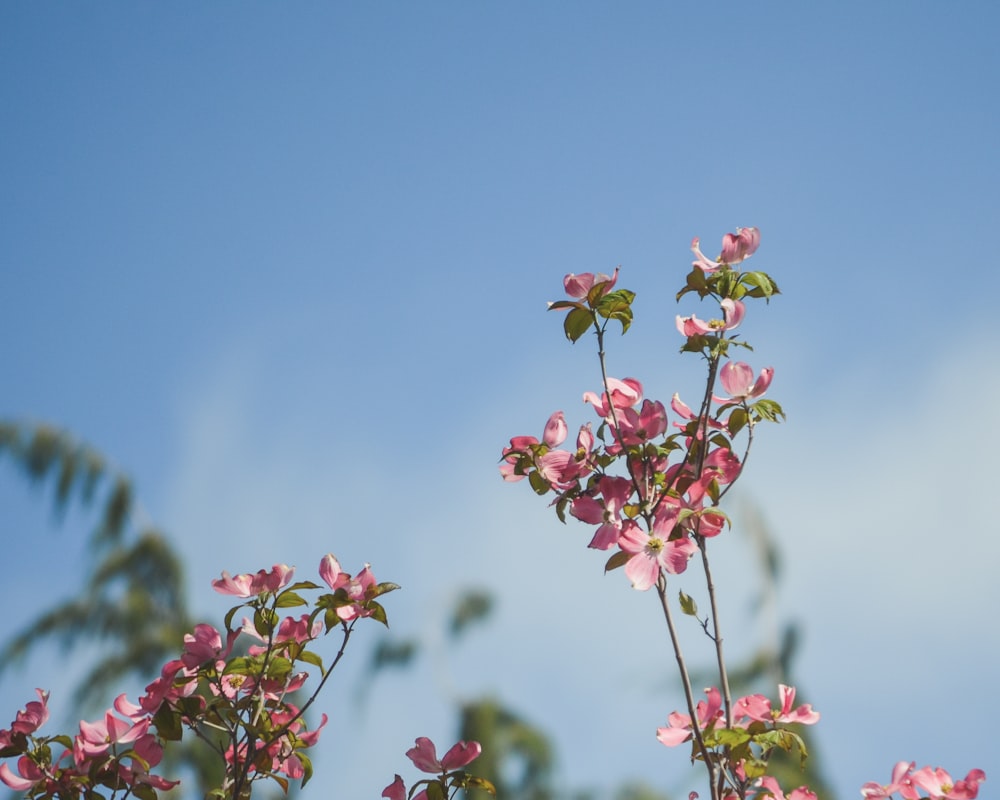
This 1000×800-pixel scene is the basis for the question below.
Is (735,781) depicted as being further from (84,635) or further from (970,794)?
(84,635)

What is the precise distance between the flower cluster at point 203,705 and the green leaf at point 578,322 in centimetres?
44

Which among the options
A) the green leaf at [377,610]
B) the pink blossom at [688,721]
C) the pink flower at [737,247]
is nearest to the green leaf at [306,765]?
the green leaf at [377,610]

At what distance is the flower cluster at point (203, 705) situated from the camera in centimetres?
128

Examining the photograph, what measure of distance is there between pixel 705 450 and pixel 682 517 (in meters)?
0.13

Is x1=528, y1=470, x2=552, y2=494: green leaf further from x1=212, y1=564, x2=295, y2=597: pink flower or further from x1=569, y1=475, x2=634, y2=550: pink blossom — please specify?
x1=212, y1=564, x2=295, y2=597: pink flower

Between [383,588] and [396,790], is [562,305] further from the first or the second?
[396,790]

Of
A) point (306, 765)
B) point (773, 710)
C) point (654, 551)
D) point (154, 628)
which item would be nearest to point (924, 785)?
point (773, 710)

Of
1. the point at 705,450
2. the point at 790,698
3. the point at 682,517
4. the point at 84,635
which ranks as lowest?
the point at 790,698

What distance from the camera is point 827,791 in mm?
4828

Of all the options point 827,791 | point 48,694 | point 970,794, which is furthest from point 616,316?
point 827,791

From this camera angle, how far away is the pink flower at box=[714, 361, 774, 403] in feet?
4.45

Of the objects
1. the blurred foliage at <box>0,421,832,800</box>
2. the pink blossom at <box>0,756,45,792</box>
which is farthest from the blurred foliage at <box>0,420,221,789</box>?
the pink blossom at <box>0,756,45,792</box>

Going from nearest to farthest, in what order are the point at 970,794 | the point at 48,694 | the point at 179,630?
1. the point at 970,794
2. the point at 48,694
3. the point at 179,630

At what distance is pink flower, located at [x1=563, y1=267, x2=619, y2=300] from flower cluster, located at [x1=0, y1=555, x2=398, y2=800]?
49 centimetres
